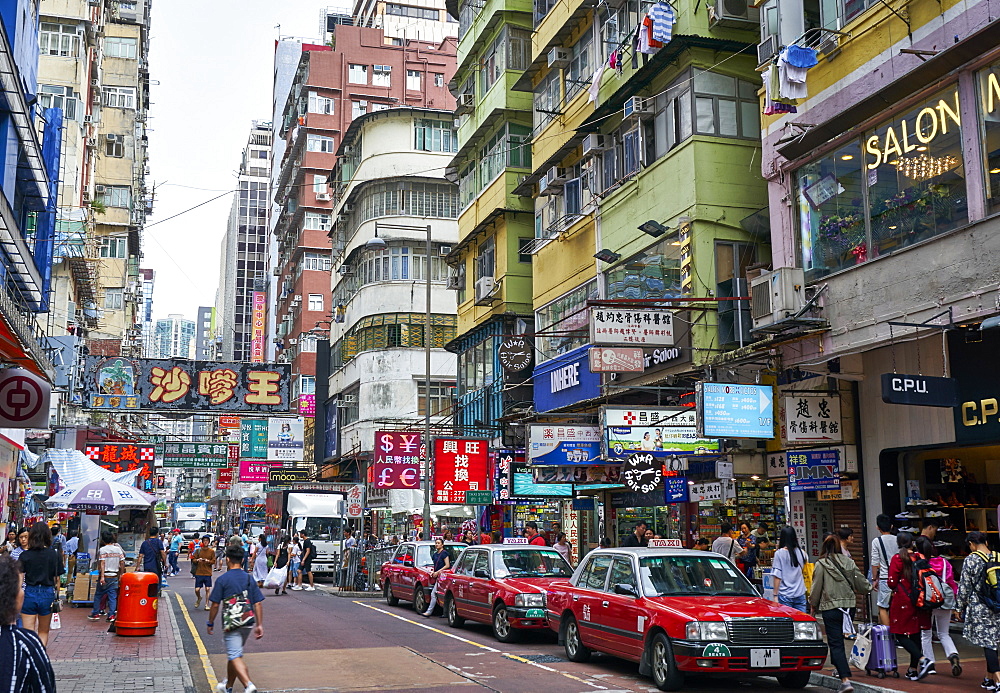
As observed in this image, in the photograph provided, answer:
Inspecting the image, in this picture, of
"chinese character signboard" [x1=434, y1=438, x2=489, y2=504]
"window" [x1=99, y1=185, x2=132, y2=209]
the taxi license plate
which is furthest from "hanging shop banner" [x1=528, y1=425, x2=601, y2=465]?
"window" [x1=99, y1=185, x2=132, y2=209]

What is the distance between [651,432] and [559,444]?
3.07m

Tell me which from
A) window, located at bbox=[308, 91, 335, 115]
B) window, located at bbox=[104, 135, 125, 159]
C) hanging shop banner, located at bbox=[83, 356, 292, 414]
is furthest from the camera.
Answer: window, located at bbox=[308, 91, 335, 115]

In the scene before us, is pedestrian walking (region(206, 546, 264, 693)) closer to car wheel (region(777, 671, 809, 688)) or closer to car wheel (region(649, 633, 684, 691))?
car wheel (region(649, 633, 684, 691))

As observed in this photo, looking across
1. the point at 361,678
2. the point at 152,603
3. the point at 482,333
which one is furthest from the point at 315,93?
the point at 361,678

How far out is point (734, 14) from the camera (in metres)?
Answer: 20.2

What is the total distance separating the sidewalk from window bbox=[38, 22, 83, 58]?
101 feet

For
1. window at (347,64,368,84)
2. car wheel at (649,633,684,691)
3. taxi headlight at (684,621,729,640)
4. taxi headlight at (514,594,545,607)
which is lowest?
car wheel at (649,633,684,691)

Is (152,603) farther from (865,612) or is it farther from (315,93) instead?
(315,93)

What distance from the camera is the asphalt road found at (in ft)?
37.5

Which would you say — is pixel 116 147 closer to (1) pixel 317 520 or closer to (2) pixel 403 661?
(1) pixel 317 520

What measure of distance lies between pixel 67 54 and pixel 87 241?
7767 mm

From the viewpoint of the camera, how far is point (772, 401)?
56.2ft

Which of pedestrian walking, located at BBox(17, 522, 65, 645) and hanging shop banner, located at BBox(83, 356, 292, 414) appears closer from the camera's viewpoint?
pedestrian walking, located at BBox(17, 522, 65, 645)

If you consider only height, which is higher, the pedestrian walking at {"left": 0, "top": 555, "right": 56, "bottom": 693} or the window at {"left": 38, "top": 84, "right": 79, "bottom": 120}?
the window at {"left": 38, "top": 84, "right": 79, "bottom": 120}
